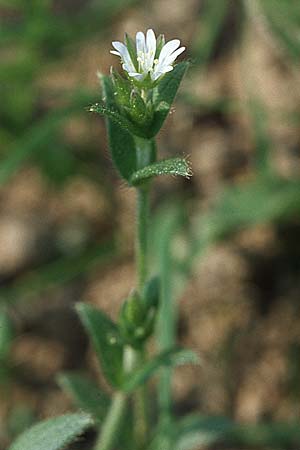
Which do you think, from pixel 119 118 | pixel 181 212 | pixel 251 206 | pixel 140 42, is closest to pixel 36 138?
pixel 181 212

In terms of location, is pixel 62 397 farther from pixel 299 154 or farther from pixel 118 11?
pixel 118 11

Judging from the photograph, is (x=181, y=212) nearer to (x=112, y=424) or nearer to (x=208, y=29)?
(x=208, y=29)

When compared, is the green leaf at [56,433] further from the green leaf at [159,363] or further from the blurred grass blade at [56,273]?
the blurred grass blade at [56,273]

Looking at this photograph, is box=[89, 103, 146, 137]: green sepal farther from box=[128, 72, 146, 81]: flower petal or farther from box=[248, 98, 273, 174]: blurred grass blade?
box=[248, 98, 273, 174]: blurred grass blade

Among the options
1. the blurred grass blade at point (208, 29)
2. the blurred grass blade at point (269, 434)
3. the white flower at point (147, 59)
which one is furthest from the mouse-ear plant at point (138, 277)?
the blurred grass blade at point (208, 29)

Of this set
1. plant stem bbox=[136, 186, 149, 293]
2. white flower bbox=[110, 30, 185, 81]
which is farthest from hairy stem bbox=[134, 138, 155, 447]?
white flower bbox=[110, 30, 185, 81]
